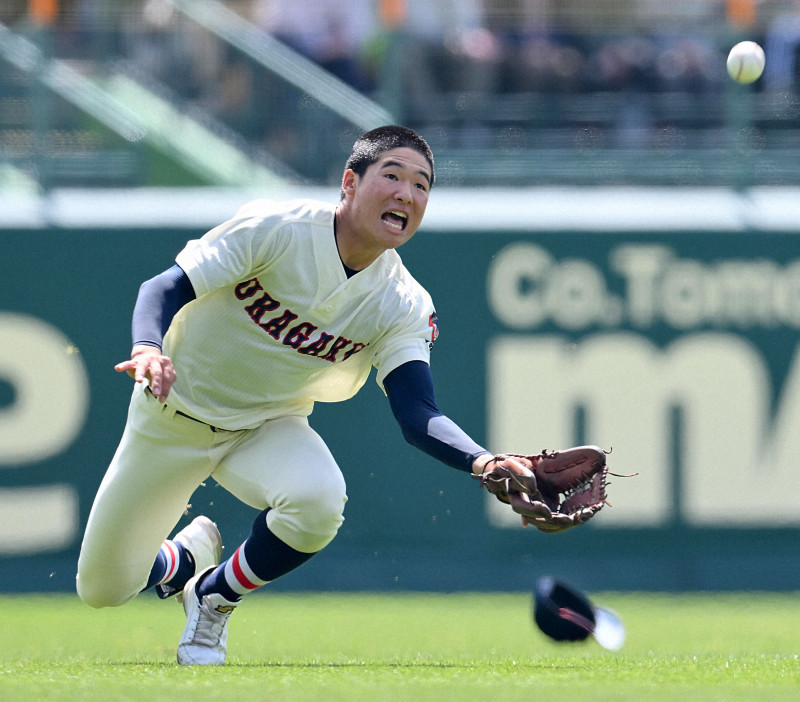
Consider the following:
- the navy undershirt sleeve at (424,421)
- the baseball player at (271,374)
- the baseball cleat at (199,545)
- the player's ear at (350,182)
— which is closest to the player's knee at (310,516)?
the baseball player at (271,374)

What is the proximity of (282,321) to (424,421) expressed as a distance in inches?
27.1

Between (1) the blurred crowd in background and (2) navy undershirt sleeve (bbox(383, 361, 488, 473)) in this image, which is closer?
(2) navy undershirt sleeve (bbox(383, 361, 488, 473))

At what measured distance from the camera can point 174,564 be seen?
555 centimetres

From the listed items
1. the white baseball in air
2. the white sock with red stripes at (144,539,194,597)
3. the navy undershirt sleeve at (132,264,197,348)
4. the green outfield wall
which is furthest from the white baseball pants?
the white baseball in air

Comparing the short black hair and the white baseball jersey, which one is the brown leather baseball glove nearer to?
the white baseball jersey

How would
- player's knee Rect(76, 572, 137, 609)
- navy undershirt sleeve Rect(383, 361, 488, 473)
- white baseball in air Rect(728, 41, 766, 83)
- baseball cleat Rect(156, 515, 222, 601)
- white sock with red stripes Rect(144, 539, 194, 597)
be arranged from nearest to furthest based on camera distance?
navy undershirt sleeve Rect(383, 361, 488, 473)
player's knee Rect(76, 572, 137, 609)
white sock with red stripes Rect(144, 539, 194, 597)
baseball cleat Rect(156, 515, 222, 601)
white baseball in air Rect(728, 41, 766, 83)

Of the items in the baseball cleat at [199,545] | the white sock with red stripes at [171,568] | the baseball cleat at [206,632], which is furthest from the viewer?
the baseball cleat at [199,545]

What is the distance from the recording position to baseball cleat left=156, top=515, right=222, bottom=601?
5.69 m

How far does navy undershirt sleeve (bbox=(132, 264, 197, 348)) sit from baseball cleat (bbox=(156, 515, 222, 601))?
1.43 metres

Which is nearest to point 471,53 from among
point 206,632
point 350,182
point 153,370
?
point 350,182

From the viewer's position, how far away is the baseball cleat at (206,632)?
5008 mm

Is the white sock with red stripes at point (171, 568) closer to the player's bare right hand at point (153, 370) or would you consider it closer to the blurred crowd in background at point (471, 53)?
the player's bare right hand at point (153, 370)

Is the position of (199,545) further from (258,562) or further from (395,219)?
(395,219)

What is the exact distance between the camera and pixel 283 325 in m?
5.00
